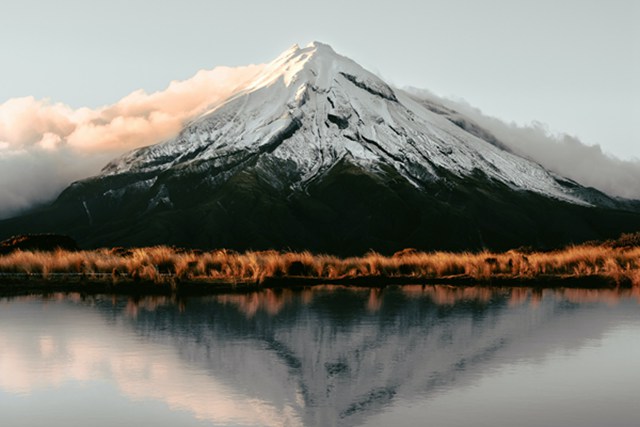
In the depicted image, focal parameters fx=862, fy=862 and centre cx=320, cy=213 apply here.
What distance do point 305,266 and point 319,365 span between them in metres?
22.3

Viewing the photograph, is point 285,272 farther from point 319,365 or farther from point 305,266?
point 319,365

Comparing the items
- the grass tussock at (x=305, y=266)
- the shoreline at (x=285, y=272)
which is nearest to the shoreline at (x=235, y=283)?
the shoreline at (x=285, y=272)

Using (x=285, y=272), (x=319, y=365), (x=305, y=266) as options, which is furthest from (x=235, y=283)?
(x=319, y=365)

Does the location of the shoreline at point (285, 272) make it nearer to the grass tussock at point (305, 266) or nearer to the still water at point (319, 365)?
the grass tussock at point (305, 266)

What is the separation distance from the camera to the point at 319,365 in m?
15.9

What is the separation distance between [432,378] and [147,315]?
1096 centimetres

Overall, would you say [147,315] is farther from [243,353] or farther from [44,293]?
[44,293]

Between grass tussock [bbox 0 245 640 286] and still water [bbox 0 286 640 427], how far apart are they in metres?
8.76

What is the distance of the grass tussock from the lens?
114 feet

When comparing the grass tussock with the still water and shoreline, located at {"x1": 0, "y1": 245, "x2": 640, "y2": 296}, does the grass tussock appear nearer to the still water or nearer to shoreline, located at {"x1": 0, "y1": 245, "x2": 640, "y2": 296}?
shoreline, located at {"x1": 0, "y1": 245, "x2": 640, "y2": 296}

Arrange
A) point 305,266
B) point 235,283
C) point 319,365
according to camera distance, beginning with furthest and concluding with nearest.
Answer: point 305,266, point 235,283, point 319,365

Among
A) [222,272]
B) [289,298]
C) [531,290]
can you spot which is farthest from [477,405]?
[222,272]

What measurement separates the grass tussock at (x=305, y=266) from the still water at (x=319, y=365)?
876 cm

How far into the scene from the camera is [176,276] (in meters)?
32.7
